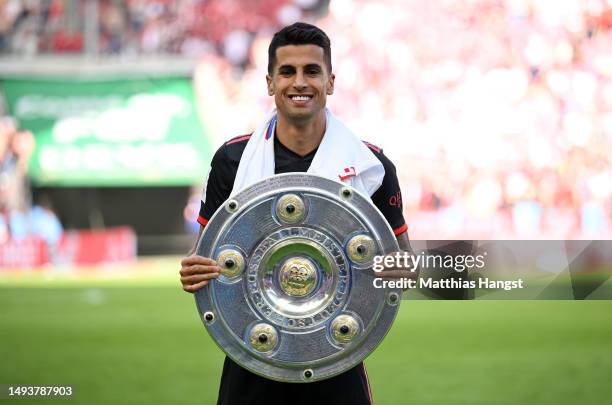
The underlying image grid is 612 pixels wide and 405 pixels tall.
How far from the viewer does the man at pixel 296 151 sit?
2.42 m

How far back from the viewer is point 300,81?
2393 millimetres

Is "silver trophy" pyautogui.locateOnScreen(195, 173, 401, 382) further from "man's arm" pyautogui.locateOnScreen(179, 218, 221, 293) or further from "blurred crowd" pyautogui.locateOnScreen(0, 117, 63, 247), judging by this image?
"blurred crowd" pyautogui.locateOnScreen(0, 117, 63, 247)

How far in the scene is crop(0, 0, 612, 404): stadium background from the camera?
16.0 m

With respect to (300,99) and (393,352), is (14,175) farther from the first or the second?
(300,99)

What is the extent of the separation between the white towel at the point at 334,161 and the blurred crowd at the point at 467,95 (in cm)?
1322

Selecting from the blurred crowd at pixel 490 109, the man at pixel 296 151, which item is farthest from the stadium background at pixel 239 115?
the man at pixel 296 151

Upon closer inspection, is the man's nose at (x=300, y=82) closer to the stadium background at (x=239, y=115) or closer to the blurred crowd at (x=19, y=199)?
the stadium background at (x=239, y=115)

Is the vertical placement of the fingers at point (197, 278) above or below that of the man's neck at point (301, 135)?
below

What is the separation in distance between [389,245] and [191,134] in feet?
54.2

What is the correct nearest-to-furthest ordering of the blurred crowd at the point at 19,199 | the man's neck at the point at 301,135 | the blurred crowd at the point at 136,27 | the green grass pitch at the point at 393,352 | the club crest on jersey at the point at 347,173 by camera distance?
1. the club crest on jersey at the point at 347,173
2. the man's neck at the point at 301,135
3. the green grass pitch at the point at 393,352
4. the blurred crowd at the point at 19,199
5. the blurred crowd at the point at 136,27

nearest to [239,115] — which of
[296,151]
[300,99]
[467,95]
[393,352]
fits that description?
[467,95]

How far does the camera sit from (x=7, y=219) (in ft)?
56.0

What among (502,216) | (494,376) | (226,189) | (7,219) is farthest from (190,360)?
(7,219)

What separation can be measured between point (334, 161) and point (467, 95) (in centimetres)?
1450
